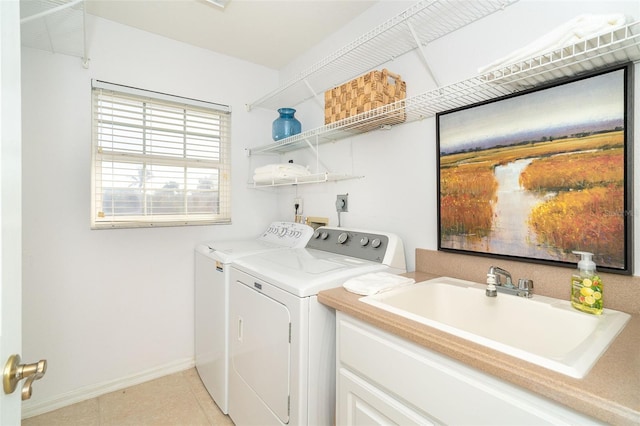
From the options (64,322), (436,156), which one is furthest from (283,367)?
(64,322)

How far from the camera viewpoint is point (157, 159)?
7.48 feet

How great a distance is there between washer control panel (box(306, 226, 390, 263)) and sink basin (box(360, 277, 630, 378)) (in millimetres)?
352

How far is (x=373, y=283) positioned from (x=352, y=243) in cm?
59

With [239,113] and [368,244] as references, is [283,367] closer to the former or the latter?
[368,244]

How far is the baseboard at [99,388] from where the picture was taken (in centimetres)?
188

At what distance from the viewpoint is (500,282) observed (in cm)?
131

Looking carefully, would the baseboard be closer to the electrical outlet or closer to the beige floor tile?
the beige floor tile

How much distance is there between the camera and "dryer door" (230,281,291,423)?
1354mm

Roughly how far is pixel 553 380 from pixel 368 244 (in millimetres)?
1149

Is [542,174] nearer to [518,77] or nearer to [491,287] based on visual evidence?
[518,77]

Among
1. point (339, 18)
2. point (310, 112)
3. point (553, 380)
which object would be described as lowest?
point (553, 380)

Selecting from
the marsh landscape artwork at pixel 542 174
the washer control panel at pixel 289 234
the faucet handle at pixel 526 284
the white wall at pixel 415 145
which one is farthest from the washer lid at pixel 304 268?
the faucet handle at pixel 526 284

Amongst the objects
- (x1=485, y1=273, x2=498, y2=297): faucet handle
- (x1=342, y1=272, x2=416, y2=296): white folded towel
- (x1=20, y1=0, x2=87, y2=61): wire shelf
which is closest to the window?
(x1=20, y1=0, x2=87, y2=61): wire shelf

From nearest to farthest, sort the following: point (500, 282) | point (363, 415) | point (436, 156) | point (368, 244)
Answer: point (363, 415) → point (500, 282) → point (436, 156) → point (368, 244)
